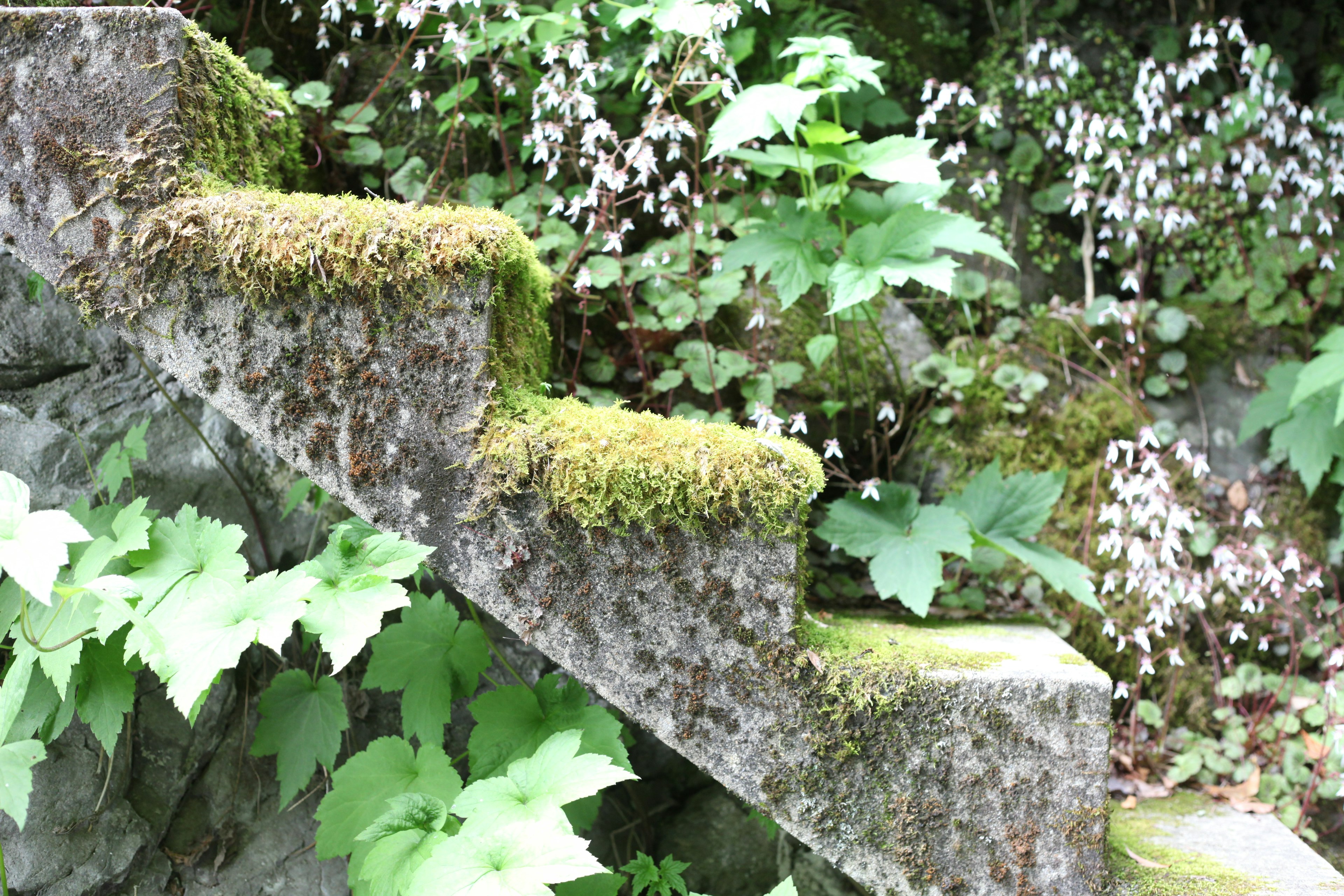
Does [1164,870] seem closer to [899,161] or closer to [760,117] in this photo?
[899,161]

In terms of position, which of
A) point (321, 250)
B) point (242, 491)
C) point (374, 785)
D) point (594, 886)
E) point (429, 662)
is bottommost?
point (594, 886)

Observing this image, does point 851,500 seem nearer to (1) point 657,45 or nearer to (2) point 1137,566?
(2) point 1137,566

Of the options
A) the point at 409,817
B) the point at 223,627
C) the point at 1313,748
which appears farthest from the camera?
the point at 1313,748

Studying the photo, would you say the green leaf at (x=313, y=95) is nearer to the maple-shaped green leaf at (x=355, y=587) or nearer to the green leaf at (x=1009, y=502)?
the maple-shaped green leaf at (x=355, y=587)

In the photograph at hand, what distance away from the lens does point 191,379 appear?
6.70 ft

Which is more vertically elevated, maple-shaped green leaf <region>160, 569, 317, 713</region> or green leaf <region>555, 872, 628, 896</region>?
maple-shaped green leaf <region>160, 569, 317, 713</region>

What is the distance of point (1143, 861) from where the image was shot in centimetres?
227

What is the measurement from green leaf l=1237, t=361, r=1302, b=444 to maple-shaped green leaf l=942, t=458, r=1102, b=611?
1.33 metres

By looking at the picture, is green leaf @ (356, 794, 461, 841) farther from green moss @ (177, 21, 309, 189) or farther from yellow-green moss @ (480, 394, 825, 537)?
green moss @ (177, 21, 309, 189)

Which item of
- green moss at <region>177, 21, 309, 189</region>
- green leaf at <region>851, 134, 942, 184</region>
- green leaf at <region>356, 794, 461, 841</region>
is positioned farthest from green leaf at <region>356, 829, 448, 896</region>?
green leaf at <region>851, 134, 942, 184</region>

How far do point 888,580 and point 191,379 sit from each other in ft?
6.66

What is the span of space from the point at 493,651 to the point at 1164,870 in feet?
6.43

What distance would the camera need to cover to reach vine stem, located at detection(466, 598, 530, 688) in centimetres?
235

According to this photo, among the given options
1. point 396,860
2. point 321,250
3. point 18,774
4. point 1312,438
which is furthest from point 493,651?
point 1312,438
